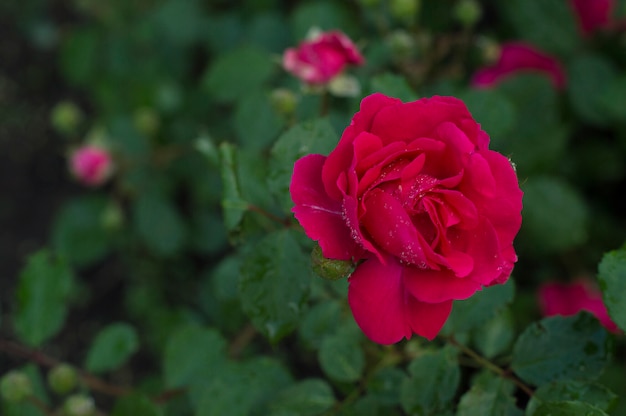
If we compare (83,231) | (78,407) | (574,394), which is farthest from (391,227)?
(83,231)

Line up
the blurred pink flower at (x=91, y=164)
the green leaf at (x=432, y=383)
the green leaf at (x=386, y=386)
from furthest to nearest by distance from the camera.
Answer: the blurred pink flower at (x=91, y=164) → the green leaf at (x=386, y=386) → the green leaf at (x=432, y=383)

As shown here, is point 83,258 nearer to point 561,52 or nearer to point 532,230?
point 532,230

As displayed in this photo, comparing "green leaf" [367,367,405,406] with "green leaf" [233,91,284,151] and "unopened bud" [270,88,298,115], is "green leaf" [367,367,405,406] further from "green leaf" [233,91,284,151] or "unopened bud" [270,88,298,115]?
"green leaf" [233,91,284,151]

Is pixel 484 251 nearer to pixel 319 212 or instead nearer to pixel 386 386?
pixel 319 212

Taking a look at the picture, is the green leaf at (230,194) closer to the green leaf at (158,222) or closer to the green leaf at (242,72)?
the green leaf at (242,72)

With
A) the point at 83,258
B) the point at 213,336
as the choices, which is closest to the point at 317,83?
the point at 213,336

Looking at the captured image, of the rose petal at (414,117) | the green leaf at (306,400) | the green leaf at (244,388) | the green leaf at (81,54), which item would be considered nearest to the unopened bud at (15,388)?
the green leaf at (244,388)
